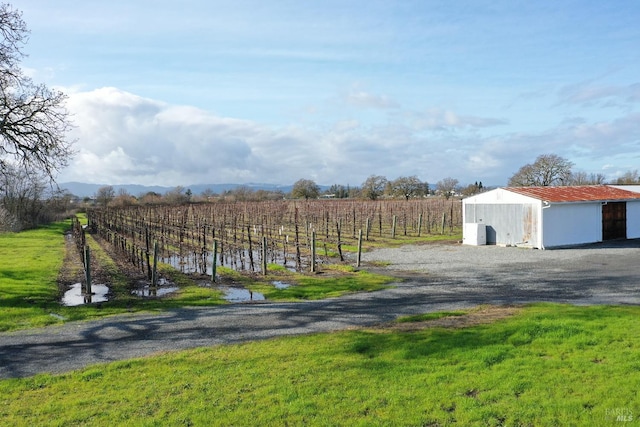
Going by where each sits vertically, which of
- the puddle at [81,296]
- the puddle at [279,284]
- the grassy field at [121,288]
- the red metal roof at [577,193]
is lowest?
the puddle at [81,296]

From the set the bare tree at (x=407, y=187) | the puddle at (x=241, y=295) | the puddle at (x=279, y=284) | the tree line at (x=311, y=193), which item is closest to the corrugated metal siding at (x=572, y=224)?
the puddle at (x=279, y=284)

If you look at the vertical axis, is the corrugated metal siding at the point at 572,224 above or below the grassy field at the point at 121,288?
above

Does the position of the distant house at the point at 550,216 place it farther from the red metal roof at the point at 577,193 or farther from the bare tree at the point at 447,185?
the bare tree at the point at 447,185

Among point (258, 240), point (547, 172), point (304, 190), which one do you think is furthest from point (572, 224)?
point (304, 190)

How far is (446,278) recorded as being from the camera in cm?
1655

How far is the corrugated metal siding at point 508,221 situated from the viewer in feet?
80.6

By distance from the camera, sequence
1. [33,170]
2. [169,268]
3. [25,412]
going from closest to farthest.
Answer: [25,412]
[33,170]
[169,268]

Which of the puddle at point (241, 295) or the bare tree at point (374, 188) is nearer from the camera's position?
the puddle at point (241, 295)

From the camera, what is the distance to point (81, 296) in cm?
1584

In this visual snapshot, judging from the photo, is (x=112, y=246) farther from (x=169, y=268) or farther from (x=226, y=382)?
(x=226, y=382)

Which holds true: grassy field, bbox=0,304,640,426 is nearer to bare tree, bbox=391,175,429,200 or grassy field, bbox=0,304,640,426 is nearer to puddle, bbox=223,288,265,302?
puddle, bbox=223,288,265,302

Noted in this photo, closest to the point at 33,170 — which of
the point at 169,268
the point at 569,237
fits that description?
the point at 169,268

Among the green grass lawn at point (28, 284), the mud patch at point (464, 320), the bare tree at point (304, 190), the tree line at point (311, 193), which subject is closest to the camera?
the mud patch at point (464, 320)

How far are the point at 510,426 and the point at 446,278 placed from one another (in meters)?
11.5
